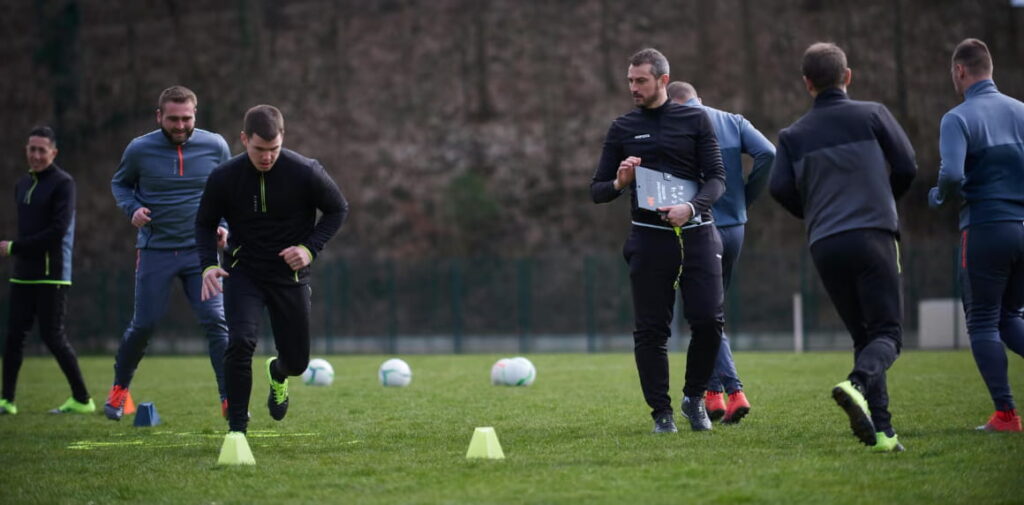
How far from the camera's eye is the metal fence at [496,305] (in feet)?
86.1

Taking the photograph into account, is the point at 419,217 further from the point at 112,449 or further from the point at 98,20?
the point at 112,449

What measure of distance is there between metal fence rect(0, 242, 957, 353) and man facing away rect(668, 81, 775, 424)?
17.3 metres

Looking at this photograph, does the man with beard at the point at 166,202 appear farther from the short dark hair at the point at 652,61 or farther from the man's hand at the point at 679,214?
the man's hand at the point at 679,214

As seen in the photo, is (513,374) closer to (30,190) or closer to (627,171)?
(30,190)

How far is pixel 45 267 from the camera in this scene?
10.6 metres

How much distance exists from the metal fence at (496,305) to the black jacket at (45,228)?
1581cm

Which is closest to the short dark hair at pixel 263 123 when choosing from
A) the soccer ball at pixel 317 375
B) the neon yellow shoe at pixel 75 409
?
the neon yellow shoe at pixel 75 409

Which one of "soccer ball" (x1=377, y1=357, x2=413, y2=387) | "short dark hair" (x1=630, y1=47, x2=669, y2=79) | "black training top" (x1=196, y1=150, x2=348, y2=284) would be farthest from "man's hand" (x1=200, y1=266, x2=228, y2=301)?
"soccer ball" (x1=377, y1=357, x2=413, y2=387)

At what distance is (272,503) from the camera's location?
5.25 meters

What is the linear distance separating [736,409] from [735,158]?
1.65m

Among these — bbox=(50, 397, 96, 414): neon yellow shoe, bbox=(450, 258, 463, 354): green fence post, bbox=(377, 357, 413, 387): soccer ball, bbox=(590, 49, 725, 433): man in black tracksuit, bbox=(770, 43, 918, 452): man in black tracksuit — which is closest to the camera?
bbox=(770, 43, 918, 452): man in black tracksuit

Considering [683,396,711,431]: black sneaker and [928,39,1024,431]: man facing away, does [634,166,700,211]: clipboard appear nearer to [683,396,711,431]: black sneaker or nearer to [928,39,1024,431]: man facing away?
[683,396,711,431]: black sneaker

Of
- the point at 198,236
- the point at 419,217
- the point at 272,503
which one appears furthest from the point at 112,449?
the point at 419,217

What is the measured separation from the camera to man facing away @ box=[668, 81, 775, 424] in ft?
26.8
